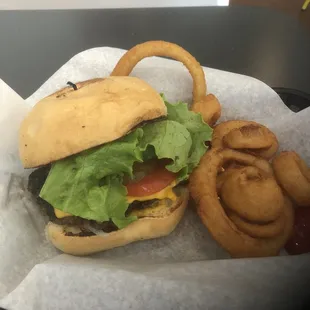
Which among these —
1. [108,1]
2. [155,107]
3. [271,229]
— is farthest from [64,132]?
[108,1]

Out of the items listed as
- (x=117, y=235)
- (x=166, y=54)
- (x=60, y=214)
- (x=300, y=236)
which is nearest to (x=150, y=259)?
(x=117, y=235)

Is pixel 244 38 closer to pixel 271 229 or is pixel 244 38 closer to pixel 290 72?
pixel 290 72

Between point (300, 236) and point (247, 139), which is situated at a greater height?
point (247, 139)

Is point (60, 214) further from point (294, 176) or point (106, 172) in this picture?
point (294, 176)

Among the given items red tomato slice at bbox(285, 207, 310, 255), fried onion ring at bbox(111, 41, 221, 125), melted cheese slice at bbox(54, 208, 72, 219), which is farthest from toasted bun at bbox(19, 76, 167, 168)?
red tomato slice at bbox(285, 207, 310, 255)

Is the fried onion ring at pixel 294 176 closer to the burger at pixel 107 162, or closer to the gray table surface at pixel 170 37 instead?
the burger at pixel 107 162

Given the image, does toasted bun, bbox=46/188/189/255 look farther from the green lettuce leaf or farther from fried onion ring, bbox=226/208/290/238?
fried onion ring, bbox=226/208/290/238
